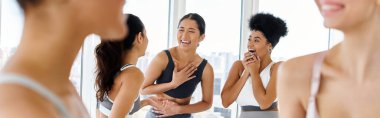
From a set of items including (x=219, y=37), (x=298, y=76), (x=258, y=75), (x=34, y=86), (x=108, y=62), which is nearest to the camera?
(x=34, y=86)

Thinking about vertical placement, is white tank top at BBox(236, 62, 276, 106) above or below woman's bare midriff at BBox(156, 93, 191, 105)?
above

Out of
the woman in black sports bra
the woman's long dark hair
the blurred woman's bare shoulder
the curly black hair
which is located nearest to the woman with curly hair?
the curly black hair

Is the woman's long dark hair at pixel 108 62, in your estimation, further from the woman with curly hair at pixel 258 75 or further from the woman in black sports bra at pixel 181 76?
the woman with curly hair at pixel 258 75

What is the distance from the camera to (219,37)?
4109 millimetres

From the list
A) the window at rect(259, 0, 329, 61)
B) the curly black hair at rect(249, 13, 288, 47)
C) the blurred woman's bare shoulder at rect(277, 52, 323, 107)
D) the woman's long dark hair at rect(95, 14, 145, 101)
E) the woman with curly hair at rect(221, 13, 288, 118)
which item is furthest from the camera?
the window at rect(259, 0, 329, 61)

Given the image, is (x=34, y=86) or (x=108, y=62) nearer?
(x=34, y=86)

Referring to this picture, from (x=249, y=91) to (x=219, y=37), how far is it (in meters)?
1.42

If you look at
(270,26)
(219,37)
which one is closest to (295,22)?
(219,37)

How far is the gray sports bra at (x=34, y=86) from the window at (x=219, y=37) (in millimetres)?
3378

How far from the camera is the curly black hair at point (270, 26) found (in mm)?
2805

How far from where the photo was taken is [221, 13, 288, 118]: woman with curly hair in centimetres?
270

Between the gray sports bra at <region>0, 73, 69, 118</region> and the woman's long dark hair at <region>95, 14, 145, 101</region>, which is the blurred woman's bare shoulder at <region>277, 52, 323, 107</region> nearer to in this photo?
the gray sports bra at <region>0, 73, 69, 118</region>

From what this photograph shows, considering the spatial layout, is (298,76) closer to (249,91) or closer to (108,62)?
(108,62)

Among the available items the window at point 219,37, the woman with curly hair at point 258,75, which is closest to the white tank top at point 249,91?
the woman with curly hair at point 258,75
